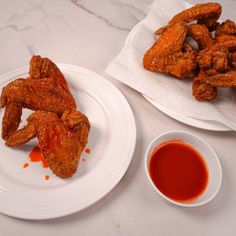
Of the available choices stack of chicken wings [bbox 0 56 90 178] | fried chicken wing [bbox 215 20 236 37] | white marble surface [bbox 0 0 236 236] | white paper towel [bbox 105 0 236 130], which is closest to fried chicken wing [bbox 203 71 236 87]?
white paper towel [bbox 105 0 236 130]

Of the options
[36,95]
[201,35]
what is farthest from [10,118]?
[201,35]

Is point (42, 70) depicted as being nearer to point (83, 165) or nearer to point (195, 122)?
point (83, 165)

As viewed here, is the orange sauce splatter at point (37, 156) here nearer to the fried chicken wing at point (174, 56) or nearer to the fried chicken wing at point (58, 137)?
the fried chicken wing at point (58, 137)

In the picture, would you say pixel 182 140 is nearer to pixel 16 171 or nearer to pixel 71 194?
pixel 71 194

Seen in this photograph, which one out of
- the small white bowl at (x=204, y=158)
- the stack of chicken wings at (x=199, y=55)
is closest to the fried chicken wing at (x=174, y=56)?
the stack of chicken wings at (x=199, y=55)

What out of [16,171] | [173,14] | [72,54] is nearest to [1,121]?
[16,171]

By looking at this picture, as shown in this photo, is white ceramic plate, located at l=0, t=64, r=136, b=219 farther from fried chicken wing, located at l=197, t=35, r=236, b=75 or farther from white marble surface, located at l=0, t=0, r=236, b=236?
fried chicken wing, located at l=197, t=35, r=236, b=75
